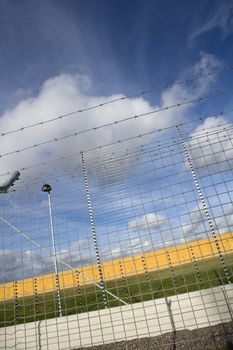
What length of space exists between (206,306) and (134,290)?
1.30m

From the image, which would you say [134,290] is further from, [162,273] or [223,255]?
[223,255]

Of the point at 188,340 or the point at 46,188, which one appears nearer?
the point at 188,340

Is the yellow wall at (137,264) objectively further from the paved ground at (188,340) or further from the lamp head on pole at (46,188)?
the lamp head on pole at (46,188)

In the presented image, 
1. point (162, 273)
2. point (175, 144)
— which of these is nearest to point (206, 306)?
point (162, 273)

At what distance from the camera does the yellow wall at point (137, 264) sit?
3318mm

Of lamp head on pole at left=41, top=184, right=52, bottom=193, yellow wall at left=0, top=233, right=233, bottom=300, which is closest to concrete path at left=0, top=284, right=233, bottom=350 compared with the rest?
yellow wall at left=0, top=233, right=233, bottom=300

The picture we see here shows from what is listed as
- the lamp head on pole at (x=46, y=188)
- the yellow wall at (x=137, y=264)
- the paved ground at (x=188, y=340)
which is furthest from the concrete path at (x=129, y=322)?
the lamp head on pole at (x=46, y=188)

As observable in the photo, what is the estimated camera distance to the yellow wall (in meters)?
3.32

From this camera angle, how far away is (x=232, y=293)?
3576 mm

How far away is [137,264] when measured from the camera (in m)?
3.56

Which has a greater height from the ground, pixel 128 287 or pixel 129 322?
pixel 128 287

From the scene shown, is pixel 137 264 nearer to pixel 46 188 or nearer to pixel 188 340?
pixel 188 340

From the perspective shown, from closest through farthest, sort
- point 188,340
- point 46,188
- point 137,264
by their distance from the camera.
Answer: point 188,340, point 137,264, point 46,188

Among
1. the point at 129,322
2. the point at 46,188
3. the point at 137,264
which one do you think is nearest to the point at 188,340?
the point at 129,322
